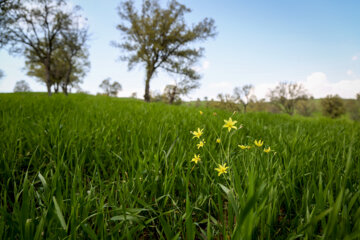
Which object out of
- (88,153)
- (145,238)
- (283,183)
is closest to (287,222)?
(283,183)

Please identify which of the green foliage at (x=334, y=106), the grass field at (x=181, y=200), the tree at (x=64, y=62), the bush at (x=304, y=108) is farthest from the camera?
the bush at (x=304, y=108)

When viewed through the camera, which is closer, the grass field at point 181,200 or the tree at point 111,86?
the grass field at point 181,200

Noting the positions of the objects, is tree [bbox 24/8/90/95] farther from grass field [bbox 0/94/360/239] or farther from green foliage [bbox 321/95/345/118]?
green foliage [bbox 321/95/345/118]

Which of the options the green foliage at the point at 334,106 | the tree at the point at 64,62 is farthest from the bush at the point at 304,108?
the tree at the point at 64,62

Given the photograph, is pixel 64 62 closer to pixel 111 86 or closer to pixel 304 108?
pixel 111 86

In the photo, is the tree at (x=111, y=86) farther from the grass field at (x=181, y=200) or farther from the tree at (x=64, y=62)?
the grass field at (x=181, y=200)

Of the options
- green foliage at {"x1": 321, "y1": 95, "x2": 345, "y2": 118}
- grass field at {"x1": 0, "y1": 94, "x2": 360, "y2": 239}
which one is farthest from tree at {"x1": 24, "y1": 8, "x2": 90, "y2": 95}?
green foliage at {"x1": 321, "y1": 95, "x2": 345, "y2": 118}

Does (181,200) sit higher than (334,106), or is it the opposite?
(334,106)

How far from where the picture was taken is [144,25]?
22.3 meters

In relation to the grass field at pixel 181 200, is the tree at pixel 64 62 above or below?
above

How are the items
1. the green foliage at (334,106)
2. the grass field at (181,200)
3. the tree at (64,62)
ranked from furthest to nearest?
the green foliage at (334,106) < the tree at (64,62) < the grass field at (181,200)

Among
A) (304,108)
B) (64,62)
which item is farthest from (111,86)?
(304,108)

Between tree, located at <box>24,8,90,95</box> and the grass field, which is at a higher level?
tree, located at <box>24,8,90,95</box>

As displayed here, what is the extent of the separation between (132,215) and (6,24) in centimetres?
3056
